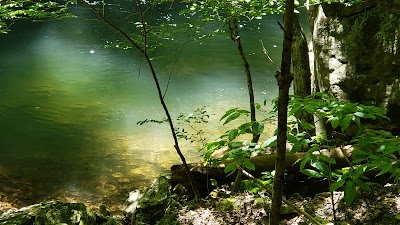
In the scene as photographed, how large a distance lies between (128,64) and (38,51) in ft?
13.8

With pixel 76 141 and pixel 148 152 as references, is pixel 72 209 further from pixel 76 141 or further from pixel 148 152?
pixel 76 141

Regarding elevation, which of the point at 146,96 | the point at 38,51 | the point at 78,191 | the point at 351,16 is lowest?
the point at 78,191

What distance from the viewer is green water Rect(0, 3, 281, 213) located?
7223 mm

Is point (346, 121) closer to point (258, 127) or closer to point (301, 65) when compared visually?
point (258, 127)

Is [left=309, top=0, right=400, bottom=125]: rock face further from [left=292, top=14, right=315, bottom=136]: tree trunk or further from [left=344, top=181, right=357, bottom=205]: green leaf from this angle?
[left=344, top=181, right=357, bottom=205]: green leaf

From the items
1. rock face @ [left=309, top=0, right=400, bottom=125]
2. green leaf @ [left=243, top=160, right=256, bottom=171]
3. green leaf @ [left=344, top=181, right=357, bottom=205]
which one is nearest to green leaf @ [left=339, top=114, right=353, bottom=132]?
green leaf @ [left=344, top=181, right=357, bottom=205]

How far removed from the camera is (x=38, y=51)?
53.3ft

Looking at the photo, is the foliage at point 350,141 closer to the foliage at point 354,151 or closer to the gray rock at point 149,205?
the foliage at point 354,151

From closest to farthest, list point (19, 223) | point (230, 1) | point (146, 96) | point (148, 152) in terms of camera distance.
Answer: point (19, 223) < point (230, 1) < point (148, 152) < point (146, 96)

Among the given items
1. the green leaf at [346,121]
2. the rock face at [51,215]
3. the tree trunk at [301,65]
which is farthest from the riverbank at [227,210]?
the tree trunk at [301,65]

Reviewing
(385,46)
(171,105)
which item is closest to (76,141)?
(171,105)

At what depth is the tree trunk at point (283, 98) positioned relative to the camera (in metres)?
1.76

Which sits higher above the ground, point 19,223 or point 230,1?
point 230,1

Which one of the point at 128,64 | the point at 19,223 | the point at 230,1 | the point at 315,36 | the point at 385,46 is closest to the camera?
the point at 19,223
